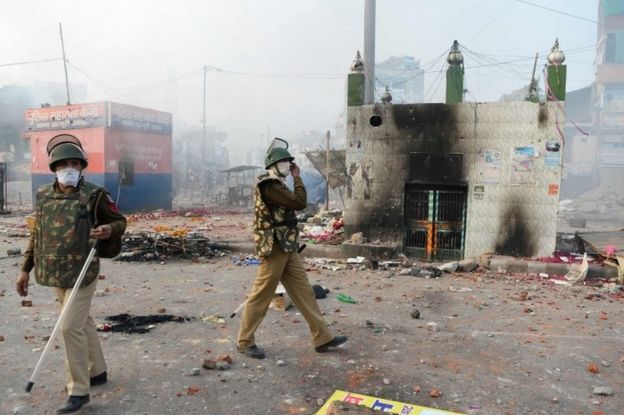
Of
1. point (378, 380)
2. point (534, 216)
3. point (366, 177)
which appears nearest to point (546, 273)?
point (534, 216)

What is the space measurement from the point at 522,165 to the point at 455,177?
1227 mm

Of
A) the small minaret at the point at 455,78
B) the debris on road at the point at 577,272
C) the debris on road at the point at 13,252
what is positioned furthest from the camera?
the small minaret at the point at 455,78

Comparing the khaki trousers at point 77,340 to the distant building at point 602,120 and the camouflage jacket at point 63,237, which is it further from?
the distant building at point 602,120

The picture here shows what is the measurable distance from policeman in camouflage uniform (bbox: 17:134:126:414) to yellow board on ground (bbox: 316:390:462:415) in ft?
5.27

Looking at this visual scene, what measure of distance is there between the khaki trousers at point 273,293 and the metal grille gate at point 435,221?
5.91 metres

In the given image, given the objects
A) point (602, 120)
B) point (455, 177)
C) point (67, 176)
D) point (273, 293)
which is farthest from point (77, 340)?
point (602, 120)

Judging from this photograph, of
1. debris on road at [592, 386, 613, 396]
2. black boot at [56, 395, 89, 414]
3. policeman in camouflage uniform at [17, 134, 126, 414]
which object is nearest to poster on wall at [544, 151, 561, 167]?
debris on road at [592, 386, 613, 396]

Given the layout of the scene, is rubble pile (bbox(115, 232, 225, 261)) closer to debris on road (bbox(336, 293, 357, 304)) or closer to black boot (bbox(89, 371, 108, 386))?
debris on road (bbox(336, 293, 357, 304))

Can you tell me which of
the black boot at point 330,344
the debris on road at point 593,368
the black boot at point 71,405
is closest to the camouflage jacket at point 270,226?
the black boot at point 330,344

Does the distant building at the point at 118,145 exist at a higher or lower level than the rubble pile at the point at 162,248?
higher

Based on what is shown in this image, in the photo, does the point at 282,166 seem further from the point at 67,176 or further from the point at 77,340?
the point at 77,340

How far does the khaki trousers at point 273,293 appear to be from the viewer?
167 inches

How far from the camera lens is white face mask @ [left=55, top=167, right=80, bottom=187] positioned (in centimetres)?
331

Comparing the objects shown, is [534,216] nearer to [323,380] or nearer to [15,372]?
[323,380]
